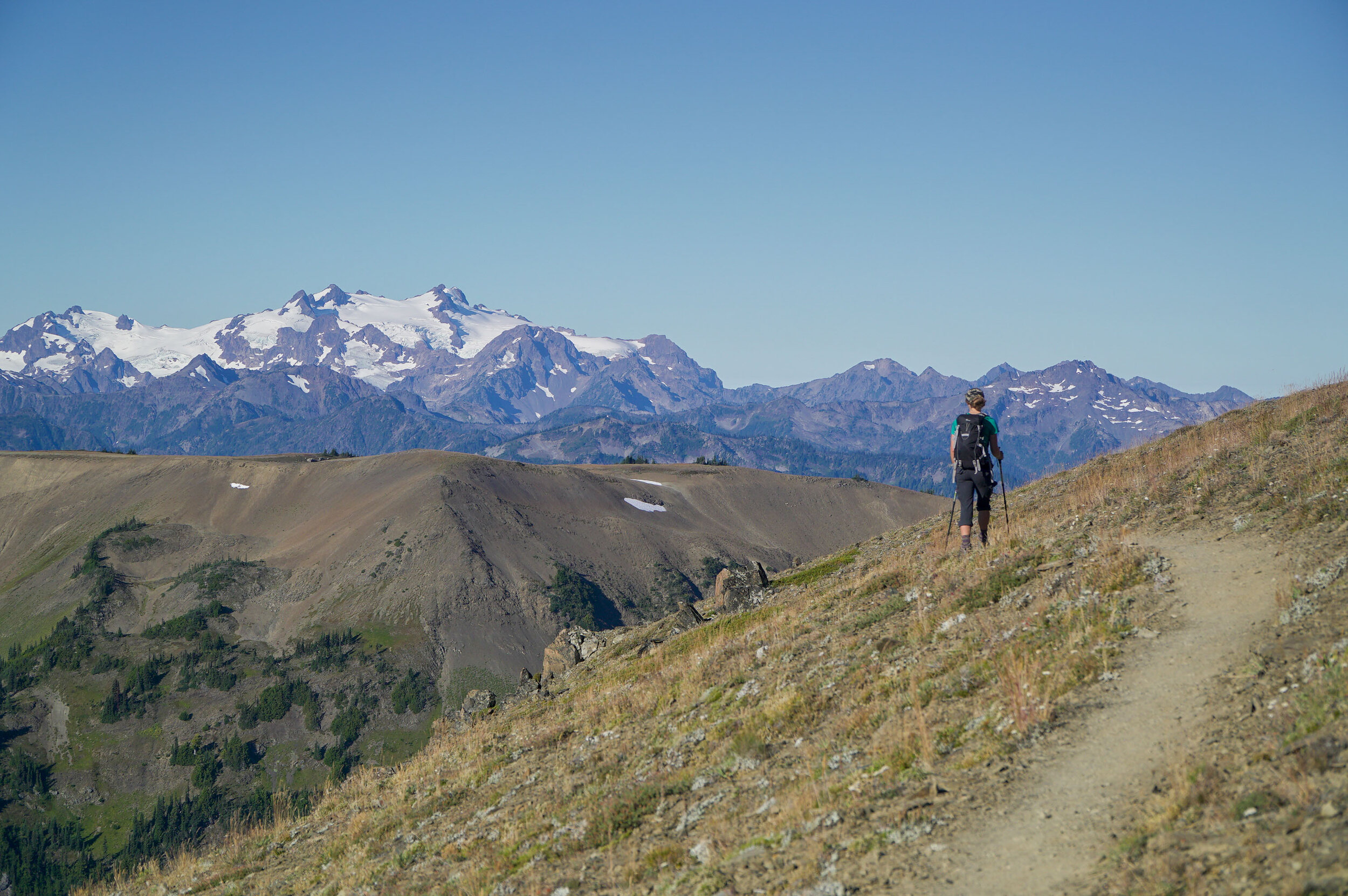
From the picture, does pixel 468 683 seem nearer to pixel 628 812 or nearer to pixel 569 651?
pixel 569 651

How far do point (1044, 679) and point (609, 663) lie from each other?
18.1 metres

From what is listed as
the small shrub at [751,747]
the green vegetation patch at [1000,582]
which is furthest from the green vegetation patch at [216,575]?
the small shrub at [751,747]

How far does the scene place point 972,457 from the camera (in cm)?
1925

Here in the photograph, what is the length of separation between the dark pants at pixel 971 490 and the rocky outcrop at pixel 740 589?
11.0 m

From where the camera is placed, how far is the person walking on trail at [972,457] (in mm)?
19219

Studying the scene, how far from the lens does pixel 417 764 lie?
22.0 meters

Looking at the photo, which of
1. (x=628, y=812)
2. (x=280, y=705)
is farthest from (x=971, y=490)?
(x=280, y=705)

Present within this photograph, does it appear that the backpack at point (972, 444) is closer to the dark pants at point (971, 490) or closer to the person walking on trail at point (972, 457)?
the person walking on trail at point (972, 457)

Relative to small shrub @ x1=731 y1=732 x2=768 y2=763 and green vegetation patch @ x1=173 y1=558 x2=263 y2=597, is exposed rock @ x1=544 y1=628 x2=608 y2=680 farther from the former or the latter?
green vegetation patch @ x1=173 y1=558 x2=263 y2=597

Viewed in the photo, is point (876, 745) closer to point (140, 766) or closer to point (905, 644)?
point (905, 644)

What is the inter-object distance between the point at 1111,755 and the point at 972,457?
9.75m

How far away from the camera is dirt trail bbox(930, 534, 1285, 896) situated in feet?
28.8

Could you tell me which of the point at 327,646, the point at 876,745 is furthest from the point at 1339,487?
the point at 327,646

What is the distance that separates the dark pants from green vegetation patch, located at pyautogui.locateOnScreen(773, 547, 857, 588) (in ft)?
33.5
